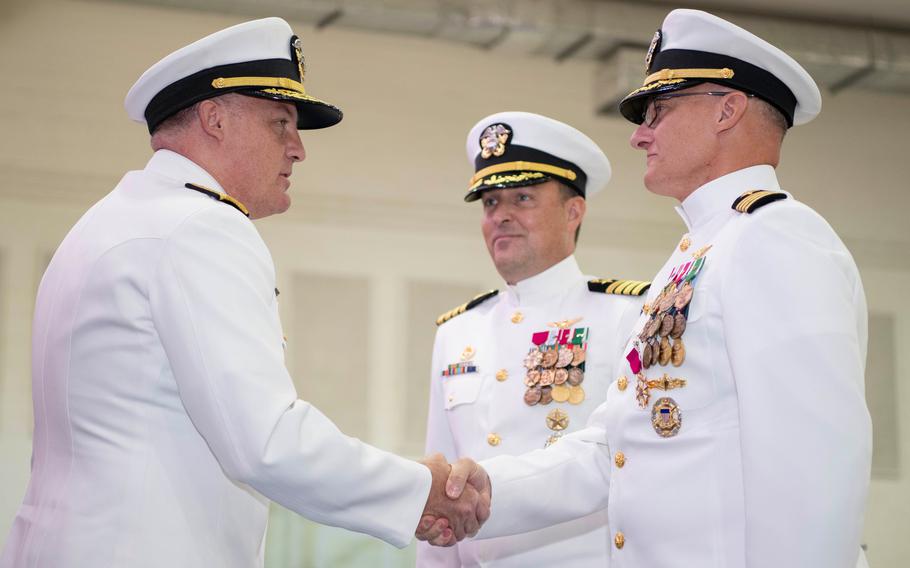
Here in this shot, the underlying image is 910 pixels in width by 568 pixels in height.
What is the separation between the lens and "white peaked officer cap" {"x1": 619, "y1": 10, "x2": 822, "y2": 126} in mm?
2301

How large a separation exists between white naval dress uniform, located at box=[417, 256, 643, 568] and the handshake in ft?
1.51

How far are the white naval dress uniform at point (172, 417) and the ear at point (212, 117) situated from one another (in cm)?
23

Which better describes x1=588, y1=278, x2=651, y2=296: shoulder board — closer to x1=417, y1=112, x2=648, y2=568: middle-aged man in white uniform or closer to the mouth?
x1=417, y1=112, x2=648, y2=568: middle-aged man in white uniform

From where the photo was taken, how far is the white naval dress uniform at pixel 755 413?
6.01ft

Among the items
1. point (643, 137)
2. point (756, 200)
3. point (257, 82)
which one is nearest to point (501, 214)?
point (643, 137)

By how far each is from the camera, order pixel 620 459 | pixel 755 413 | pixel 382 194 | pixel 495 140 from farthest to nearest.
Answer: pixel 382 194
pixel 495 140
pixel 620 459
pixel 755 413

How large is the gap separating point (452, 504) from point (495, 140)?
1.55 meters

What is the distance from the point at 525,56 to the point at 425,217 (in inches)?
51.0

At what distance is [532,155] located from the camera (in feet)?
11.9

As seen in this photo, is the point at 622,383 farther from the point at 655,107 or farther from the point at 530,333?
the point at 530,333

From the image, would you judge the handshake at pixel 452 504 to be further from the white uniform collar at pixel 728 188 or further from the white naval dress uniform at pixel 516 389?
the white uniform collar at pixel 728 188

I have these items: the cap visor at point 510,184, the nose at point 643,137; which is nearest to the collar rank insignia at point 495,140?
the cap visor at point 510,184

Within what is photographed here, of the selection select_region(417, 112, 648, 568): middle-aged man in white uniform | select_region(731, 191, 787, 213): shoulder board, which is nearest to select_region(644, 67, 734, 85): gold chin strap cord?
select_region(731, 191, 787, 213): shoulder board

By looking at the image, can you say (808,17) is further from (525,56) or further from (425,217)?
(425,217)
